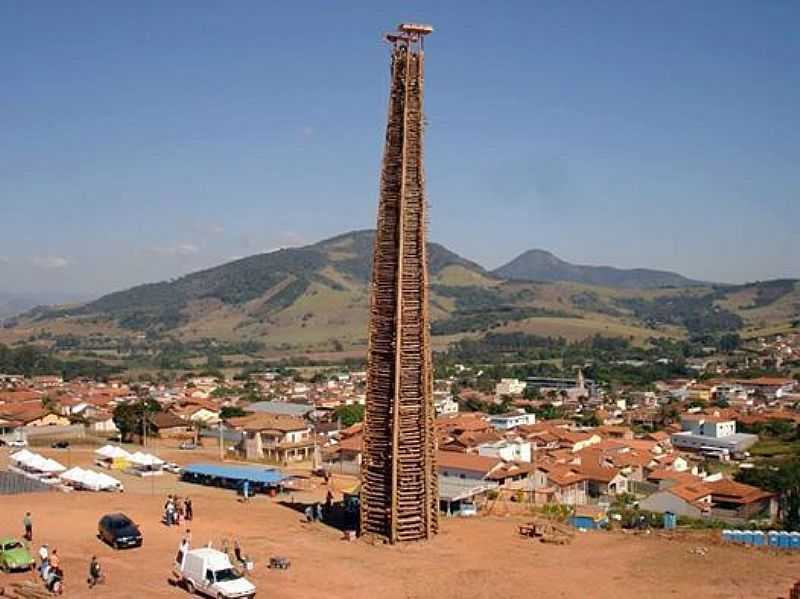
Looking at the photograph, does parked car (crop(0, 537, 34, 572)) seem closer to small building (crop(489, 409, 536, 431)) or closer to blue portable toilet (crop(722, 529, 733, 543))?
blue portable toilet (crop(722, 529, 733, 543))

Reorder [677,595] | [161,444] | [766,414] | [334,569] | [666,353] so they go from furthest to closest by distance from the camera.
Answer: [666,353] → [766,414] → [161,444] → [334,569] → [677,595]

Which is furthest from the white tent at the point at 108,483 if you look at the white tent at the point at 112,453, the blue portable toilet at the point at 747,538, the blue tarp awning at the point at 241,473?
the blue portable toilet at the point at 747,538

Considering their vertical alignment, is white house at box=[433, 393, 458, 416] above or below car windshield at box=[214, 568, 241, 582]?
below

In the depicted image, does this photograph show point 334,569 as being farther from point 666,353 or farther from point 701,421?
point 666,353

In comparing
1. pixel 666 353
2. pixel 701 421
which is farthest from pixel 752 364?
pixel 701 421

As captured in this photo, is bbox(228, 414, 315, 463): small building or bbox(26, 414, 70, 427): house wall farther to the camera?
bbox(26, 414, 70, 427): house wall

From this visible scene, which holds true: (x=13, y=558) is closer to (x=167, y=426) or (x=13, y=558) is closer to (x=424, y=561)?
(x=424, y=561)

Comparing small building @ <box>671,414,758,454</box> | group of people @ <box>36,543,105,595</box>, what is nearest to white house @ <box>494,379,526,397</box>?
small building @ <box>671,414,758,454</box>
